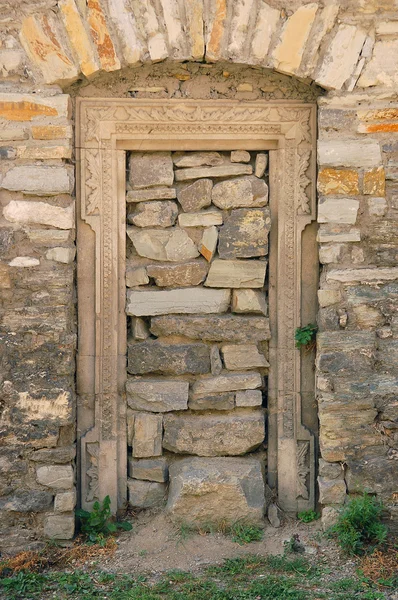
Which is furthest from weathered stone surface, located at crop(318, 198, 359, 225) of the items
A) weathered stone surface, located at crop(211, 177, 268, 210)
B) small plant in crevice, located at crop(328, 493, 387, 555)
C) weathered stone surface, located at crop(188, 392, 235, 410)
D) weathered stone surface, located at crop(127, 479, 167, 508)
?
weathered stone surface, located at crop(127, 479, 167, 508)

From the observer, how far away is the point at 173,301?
4547 millimetres

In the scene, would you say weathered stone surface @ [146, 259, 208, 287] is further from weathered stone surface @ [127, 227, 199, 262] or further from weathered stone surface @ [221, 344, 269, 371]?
weathered stone surface @ [221, 344, 269, 371]

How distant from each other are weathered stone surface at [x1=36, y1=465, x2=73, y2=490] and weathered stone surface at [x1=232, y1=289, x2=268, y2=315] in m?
1.43

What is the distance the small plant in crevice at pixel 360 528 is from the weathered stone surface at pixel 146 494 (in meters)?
1.11

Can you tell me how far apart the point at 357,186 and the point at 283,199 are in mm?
489

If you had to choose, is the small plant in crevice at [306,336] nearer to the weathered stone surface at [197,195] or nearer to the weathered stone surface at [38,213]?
the weathered stone surface at [197,195]

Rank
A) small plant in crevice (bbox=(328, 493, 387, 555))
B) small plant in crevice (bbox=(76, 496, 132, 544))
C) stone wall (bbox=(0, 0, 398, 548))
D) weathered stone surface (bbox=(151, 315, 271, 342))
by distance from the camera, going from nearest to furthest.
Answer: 1. small plant in crevice (bbox=(328, 493, 387, 555))
2. stone wall (bbox=(0, 0, 398, 548))
3. small plant in crevice (bbox=(76, 496, 132, 544))
4. weathered stone surface (bbox=(151, 315, 271, 342))

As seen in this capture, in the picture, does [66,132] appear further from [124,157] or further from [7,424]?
[7,424]

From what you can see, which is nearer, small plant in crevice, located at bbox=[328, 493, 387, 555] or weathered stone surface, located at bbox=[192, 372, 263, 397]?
small plant in crevice, located at bbox=[328, 493, 387, 555]

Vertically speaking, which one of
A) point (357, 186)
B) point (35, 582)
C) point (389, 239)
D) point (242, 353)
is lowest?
point (35, 582)

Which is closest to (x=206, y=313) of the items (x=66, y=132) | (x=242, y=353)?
(x=242, y=353)

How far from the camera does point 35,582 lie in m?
3.86

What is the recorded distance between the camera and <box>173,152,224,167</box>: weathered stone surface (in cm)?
459

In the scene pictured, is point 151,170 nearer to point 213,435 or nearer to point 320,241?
point 320,241
